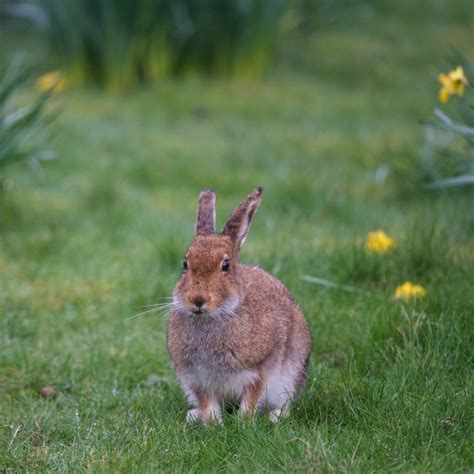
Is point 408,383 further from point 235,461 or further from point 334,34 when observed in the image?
point 334,34

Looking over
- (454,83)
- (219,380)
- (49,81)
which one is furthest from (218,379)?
(49,81)

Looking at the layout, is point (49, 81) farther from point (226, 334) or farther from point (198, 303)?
point (198, 303)

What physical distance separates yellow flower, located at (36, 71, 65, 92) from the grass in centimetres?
19

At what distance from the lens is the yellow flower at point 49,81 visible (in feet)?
31.9

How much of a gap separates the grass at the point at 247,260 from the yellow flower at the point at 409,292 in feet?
0.34

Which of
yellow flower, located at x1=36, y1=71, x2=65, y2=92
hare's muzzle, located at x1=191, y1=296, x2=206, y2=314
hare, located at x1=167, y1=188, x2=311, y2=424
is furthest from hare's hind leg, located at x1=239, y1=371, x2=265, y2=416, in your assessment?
yellow flower, located at x1=36, y1=71, x2=65, y2=92

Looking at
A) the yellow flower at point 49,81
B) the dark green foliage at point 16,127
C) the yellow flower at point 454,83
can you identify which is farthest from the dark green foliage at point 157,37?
the yellow flower at point 454,83

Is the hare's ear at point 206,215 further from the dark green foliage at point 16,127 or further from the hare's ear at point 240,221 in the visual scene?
the dark green foliage at point 16,127

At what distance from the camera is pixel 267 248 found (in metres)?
6.03

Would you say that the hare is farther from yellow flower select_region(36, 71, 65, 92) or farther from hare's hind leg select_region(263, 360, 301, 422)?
yellow flower select_region(36, 71, 65, 92)

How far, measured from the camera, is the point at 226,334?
12.0ft

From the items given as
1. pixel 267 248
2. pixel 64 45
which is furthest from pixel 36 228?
pixel 64 45

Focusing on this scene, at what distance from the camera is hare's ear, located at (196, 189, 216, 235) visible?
12.6ft

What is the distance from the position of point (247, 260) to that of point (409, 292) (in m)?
1.21
